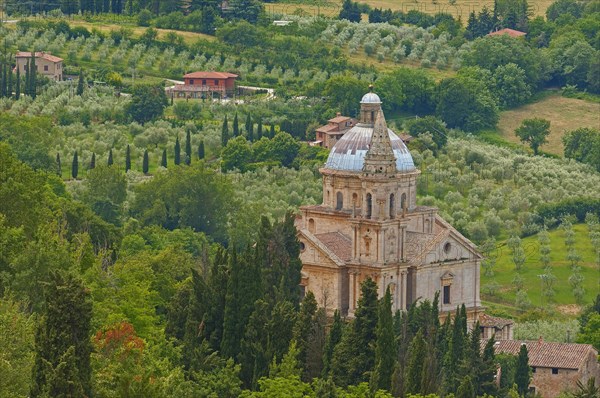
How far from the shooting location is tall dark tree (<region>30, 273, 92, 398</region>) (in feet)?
217

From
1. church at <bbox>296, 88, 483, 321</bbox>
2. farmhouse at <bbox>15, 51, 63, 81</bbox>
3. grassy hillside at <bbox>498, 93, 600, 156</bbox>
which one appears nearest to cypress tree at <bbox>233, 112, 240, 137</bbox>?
grassy hillside at <bbox>498, 93, 600, 156</bbox>

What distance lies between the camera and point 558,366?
9950 centimetres

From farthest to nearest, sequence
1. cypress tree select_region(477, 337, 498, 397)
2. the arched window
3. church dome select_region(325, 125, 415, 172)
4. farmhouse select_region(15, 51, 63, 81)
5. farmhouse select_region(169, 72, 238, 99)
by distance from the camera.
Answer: farmhouse select_region(15, 51, 63, 81) < farmhouse select_region(169, 72, 238, 99) < the arched window < church dome select_region(325, 125, 415, 172) < cypress tree select_region(477, 337, 498, 397)

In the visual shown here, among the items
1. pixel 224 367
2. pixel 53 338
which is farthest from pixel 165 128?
pixel 53 338


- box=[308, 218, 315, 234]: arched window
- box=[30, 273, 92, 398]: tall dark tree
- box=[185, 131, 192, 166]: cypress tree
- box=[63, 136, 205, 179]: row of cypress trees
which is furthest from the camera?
box=[185, 131, 192, 166]: cypress tree

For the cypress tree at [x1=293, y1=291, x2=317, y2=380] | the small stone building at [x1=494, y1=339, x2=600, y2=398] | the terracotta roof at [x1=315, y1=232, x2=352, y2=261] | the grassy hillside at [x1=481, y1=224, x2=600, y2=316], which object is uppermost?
the cypress tree at [x1=293, y1=291, x2=317, y2=380]

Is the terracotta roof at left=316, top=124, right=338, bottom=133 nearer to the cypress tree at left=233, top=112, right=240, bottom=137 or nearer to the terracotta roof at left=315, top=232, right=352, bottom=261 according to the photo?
the cypress tree at left=233, top=112, right=240, bottom=137

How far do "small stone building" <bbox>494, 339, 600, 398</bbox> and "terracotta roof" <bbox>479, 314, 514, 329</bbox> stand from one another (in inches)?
230

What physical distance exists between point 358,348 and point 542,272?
42194 millimetres

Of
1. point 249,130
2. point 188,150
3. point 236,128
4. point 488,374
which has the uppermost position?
point 236,128

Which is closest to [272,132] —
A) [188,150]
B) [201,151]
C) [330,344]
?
[201,151]

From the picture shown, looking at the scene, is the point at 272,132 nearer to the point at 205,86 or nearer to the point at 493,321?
the point at 205,86

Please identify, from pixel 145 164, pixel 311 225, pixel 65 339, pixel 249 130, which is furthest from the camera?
pixel 249 130

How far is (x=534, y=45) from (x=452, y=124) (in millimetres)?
33930
